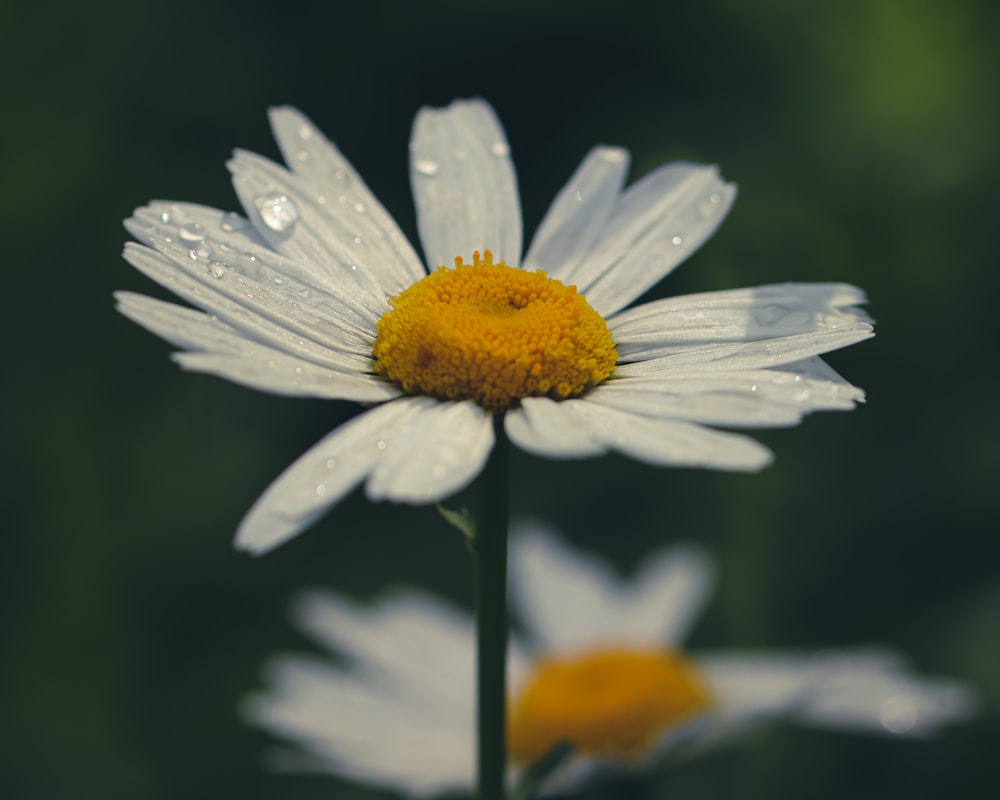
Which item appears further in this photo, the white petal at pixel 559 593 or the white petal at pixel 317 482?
the white petal at pixel 559 593

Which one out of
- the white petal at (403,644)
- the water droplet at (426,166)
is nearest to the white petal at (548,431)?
the water droplet at (426,166)

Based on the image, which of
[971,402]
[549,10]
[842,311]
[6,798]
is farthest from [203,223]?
[549,10]

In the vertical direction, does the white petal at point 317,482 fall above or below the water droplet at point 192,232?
below

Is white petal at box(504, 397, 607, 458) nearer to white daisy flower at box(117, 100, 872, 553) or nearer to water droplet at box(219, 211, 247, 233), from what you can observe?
white daisy flower at box(117, 100, 872, 553)

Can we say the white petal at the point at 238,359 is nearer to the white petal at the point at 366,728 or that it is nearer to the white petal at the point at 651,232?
the white petal at the point at 651,232

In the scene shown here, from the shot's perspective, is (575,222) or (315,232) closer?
(315,232)

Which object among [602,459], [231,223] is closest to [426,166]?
[231,223]

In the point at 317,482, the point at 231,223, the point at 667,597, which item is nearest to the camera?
the point at 317,482

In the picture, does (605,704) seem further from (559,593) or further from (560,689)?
(559,593)
